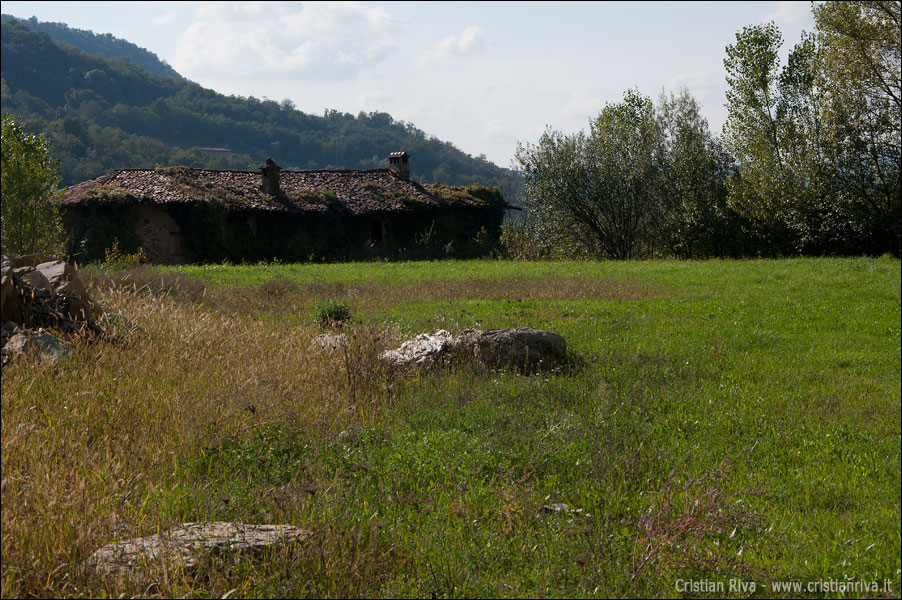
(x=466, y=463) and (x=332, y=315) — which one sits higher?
(x=332, y=315)

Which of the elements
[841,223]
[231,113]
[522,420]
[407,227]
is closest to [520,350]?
[522,420]

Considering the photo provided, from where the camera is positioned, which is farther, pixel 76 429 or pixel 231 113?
pixel 231 113

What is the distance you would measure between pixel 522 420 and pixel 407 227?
1261 inches

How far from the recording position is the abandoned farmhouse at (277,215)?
31703 mm

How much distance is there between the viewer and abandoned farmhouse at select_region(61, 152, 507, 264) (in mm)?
31703

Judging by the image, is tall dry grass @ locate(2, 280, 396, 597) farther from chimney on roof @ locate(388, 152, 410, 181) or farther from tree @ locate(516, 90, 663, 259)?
chimney on roof @ locate(388, 152, 410, 181)

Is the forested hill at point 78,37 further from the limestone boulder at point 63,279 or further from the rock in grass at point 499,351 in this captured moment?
the rock in grass at point 499,351

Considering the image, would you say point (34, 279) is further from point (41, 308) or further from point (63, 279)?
point (41, 308)

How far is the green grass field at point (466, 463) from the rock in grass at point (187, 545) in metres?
0.10

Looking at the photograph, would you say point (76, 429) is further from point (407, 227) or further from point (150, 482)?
point (407, 227)

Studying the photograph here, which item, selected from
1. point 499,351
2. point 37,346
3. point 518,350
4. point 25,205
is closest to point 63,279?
point 37,346

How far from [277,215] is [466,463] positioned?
3152cm

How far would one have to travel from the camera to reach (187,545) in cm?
386

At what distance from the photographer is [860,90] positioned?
19953mm
